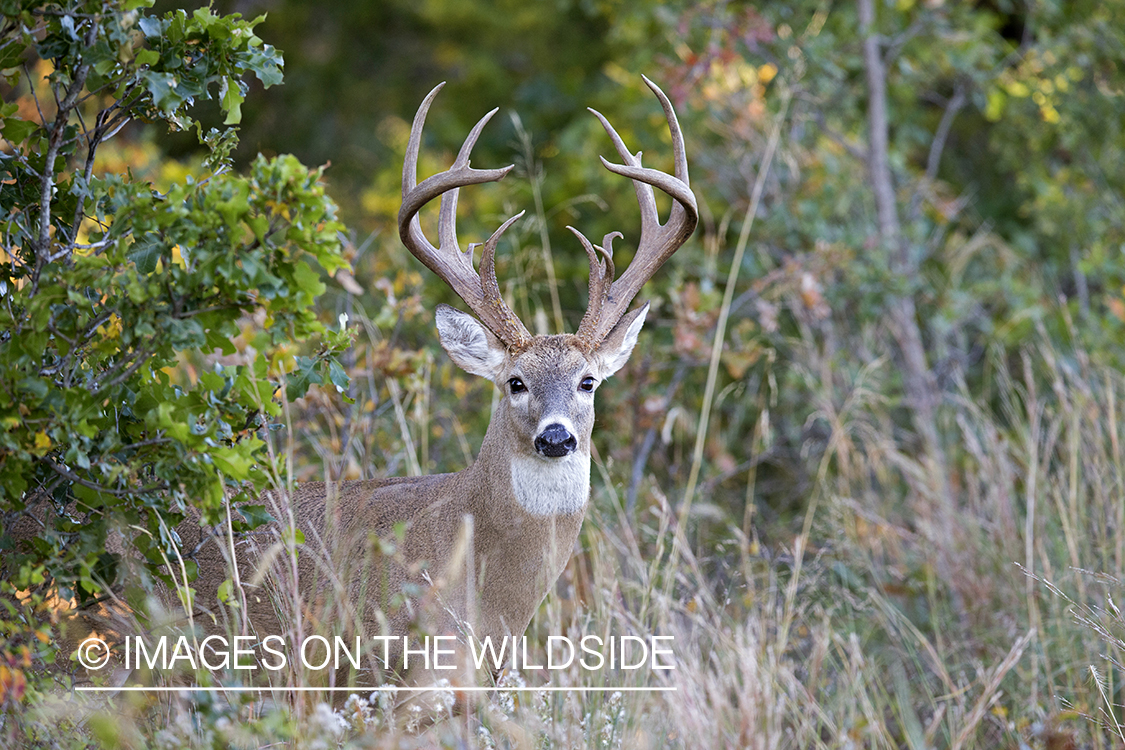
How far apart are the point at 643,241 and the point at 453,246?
2.72ft

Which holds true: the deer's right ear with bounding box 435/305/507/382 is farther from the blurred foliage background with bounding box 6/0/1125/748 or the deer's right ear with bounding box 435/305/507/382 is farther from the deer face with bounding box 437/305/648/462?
the blurred foliage background with bounding box 6/0/1125/748

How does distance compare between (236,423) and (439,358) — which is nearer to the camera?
(236,423)

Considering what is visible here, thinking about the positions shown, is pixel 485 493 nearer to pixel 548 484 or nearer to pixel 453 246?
pixel 548 484

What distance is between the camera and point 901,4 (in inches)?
333

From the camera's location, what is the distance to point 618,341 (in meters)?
4.87

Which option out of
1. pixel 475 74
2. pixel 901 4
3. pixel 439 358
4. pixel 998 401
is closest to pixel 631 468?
pixel 439 358

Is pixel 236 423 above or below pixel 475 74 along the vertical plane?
below

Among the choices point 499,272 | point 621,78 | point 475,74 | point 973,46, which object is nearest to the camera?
point 499,272

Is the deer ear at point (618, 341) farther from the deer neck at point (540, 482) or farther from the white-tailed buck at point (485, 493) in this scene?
the deer neck at point (540, 482)

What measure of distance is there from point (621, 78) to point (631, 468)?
15.2 ft

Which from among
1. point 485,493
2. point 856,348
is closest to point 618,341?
point 485,493

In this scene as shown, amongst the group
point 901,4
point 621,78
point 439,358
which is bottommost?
point 439,358

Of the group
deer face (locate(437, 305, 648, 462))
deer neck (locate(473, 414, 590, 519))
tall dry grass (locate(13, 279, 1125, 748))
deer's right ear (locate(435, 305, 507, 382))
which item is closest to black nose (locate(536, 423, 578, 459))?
deer face (locate(437, 305, 648, 462))

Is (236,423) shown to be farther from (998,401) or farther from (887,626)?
(998,401)
